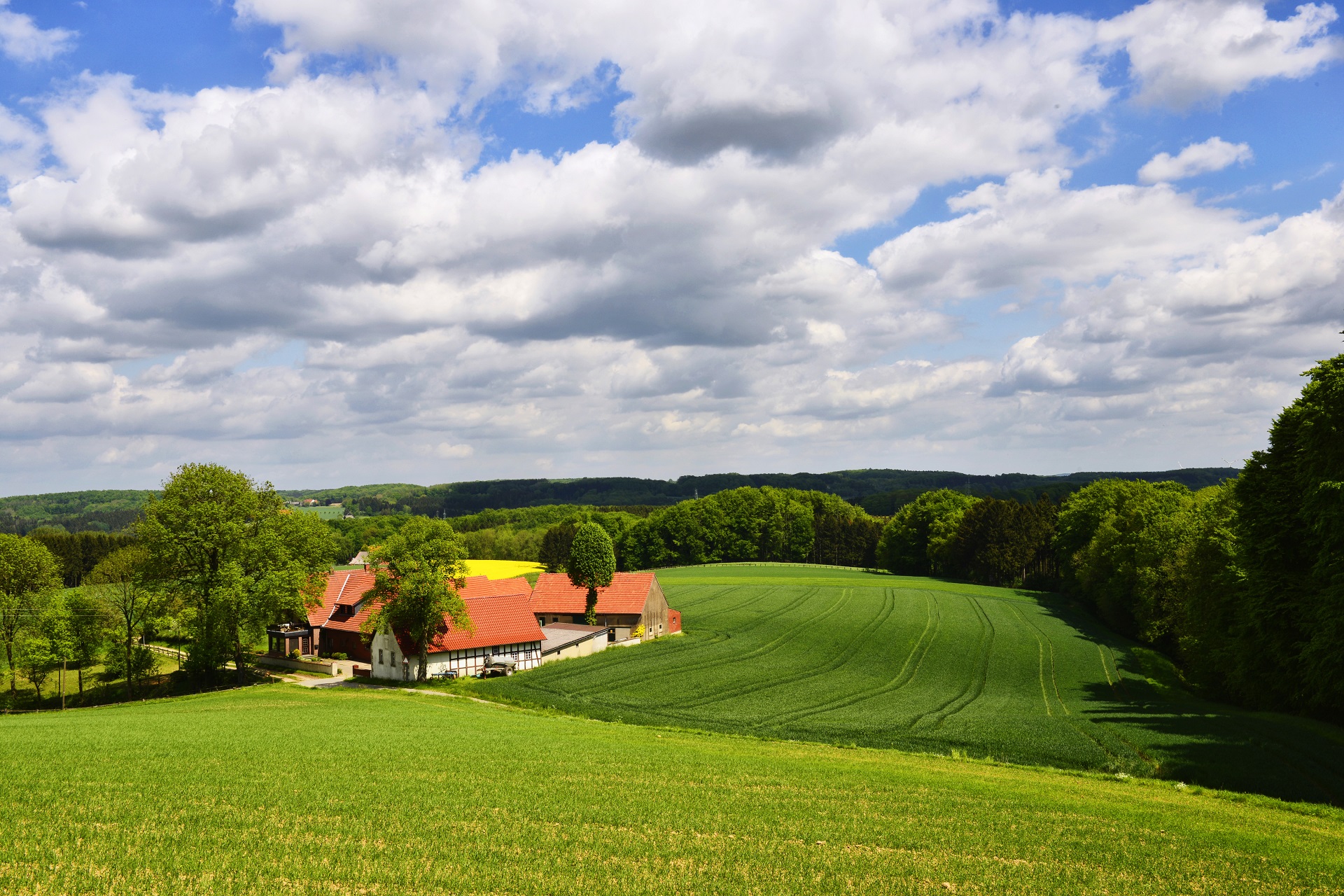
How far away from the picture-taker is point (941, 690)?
46.0 metres

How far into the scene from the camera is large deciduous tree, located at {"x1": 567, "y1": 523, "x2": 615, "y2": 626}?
64812mm

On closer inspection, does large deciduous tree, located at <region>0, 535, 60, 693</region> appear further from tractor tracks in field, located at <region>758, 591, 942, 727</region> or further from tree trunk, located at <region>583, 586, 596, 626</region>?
tractor tracks in field, located at <region>758, 591, 942, 727</region>

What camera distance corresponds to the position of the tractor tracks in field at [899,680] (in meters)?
37.8

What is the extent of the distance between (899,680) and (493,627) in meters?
28.8

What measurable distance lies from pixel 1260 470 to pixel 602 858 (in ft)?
114

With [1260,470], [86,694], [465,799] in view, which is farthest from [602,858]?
[86,694]

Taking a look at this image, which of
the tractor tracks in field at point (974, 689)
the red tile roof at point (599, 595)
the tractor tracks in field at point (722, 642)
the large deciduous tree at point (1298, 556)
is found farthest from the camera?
the red tile roof at point (599, 595)

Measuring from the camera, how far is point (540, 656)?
5728 centimetres

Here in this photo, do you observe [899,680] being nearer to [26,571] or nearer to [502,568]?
[26,571]

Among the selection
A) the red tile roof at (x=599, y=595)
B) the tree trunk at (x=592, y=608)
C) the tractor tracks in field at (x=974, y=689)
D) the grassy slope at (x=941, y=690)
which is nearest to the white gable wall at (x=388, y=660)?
the grassy slope at (x=941, y=690)

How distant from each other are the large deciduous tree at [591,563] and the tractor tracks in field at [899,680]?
25.4 meters

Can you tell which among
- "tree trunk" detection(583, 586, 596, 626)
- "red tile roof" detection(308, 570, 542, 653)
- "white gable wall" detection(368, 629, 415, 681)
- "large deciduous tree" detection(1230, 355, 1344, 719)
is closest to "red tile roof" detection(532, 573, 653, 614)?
"tree trunk" detection(583, 586, 596, 626)

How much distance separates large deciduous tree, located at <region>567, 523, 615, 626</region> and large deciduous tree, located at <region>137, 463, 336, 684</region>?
69.8 ft

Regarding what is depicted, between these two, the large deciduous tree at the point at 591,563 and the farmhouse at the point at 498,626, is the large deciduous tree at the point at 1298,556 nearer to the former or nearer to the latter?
the farmhouse at the point at 498,626
